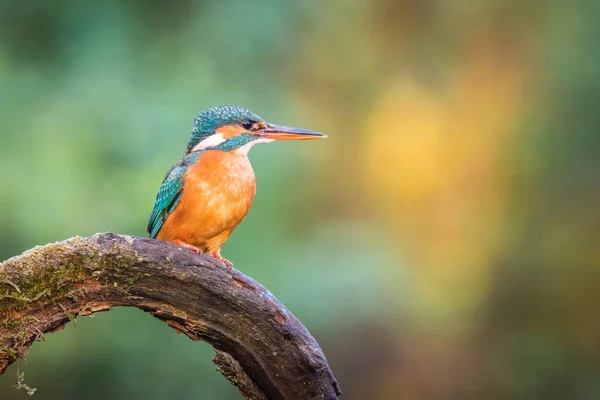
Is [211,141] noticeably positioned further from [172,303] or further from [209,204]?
[172,303]

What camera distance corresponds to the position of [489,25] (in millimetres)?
6930

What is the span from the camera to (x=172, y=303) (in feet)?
8.98

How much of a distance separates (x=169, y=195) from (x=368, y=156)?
3391 mm

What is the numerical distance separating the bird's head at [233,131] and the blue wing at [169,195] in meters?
0.20

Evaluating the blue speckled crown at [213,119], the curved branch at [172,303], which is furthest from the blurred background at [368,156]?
the curved branch at [172,303]

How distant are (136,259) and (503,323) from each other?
4.54 m

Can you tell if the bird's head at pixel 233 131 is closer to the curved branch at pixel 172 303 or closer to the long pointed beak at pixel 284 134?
the long pointed beak at pixel 284 134

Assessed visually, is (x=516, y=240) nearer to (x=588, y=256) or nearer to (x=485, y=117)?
(x=588, y=256)

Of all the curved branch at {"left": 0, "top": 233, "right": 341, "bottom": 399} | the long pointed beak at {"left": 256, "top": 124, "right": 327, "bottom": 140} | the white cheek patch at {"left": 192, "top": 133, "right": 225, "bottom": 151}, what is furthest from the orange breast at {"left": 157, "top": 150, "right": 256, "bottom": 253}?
the curved branch at {"left": 0, "top": 233, "right": 341, "bottom": 399}

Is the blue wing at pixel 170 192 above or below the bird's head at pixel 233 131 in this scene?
below

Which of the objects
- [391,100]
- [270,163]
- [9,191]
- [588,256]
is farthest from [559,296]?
[9,191]

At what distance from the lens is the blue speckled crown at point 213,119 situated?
3449 millimetres

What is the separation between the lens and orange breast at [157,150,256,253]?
321 centimetres

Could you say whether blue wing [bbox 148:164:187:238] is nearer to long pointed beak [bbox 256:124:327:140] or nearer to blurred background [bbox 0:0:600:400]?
long pointed beak [bbox 256:124:327:140]
